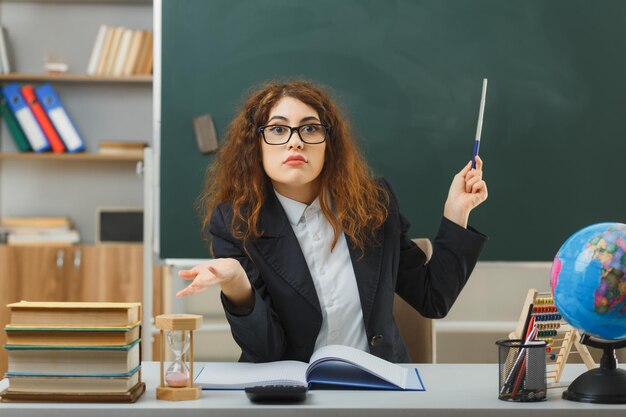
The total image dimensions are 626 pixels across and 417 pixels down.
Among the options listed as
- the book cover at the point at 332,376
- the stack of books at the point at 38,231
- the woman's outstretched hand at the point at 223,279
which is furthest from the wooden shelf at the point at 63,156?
the book cover at the point at 332,376

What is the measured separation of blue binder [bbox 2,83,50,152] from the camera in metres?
4.37

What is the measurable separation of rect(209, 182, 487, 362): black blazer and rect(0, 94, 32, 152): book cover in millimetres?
2754

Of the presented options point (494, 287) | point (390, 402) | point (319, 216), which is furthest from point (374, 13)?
point (390, 402)

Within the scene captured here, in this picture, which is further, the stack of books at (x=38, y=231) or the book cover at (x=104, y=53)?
the book cover at (x=104, y=53)

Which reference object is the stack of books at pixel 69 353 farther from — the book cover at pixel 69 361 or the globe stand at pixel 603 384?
the globe stand at pixel 603 384

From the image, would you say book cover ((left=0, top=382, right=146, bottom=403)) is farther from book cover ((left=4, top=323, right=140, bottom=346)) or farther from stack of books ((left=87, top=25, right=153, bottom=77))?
stack of books ((left=87, top=25, right=153, bottom=77))

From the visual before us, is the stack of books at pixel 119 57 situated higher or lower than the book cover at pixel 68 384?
higher

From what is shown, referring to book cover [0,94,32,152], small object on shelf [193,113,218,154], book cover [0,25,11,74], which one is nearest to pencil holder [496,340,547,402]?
small object on shelf [193,113,218,154]

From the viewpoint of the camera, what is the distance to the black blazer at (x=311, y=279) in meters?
1.89

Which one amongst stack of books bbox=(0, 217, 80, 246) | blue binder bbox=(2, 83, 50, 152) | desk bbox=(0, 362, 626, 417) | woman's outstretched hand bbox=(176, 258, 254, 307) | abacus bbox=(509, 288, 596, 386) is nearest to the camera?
desk bbox=(0, 362, 626, 417)

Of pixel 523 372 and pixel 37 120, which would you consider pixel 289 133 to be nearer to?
pixel 523 372

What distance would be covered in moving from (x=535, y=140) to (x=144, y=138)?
2228mm

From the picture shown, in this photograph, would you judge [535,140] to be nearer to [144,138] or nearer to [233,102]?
[233,102]

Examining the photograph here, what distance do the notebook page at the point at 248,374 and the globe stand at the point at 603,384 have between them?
0.45m
